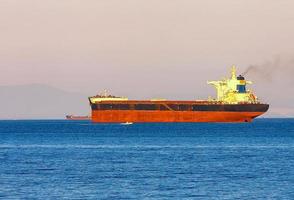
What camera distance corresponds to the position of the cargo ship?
17412 cm

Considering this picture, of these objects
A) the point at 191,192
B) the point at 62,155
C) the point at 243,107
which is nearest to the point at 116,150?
the point at 62,155

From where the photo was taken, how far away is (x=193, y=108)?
17450 centimetres

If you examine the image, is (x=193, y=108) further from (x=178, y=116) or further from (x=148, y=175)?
(x=148, y=175)

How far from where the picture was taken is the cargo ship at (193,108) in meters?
174

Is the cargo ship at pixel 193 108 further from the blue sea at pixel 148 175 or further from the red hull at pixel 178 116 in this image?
the blue sea at pixel 148 175

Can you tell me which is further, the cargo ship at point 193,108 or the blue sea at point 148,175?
the cargo ship at point 193,108

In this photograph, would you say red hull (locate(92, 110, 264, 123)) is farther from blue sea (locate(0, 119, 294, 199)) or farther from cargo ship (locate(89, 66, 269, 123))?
blue sea (locate(0, 119, 294, 199))

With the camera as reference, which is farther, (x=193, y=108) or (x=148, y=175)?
(x=193, y=108)

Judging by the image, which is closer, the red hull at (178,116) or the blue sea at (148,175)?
the blue sea at (148,175)

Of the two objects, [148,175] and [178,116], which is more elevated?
[178,116]

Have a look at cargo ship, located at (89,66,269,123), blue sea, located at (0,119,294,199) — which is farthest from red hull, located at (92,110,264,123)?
blue sea, located at (0,119,294,199)

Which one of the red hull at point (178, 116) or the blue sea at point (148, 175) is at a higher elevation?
the red hull at point (178, 116)

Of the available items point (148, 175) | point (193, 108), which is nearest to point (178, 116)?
point (193, 108)

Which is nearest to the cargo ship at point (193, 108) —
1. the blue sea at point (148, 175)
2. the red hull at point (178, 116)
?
the red hull at point (178, 116)
